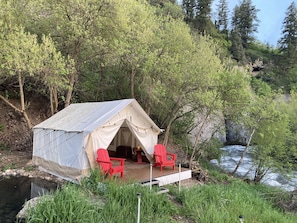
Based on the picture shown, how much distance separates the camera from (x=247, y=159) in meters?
18.9

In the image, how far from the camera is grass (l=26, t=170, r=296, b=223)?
4.53 m

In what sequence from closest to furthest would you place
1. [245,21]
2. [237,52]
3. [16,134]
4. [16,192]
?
[16,192] < [16,134] < [237,52] < [245,21]

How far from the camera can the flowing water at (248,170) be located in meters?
14.2

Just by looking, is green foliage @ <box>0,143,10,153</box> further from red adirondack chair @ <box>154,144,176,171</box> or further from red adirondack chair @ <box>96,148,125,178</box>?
red adirondack chair @ <box>154,144,176,171</box>

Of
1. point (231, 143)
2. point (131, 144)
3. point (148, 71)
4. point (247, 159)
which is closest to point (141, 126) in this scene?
point (131, 144)

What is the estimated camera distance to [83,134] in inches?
314

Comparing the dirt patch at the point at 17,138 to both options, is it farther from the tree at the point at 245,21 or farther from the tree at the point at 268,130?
the tree at the point at 245,21

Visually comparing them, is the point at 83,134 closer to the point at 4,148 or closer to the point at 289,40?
the point at 4,148

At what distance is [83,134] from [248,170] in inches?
448

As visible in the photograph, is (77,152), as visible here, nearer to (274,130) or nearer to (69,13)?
(69,13)

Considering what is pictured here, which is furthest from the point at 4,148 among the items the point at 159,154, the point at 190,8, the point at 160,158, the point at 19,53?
the point at 190,8

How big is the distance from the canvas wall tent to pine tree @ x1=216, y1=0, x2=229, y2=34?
37.6m

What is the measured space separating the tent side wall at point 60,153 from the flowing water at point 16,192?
621 millimetres

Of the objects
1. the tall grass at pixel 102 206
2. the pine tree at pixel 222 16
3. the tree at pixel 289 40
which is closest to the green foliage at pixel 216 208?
the tall grass at pixel 102 206
